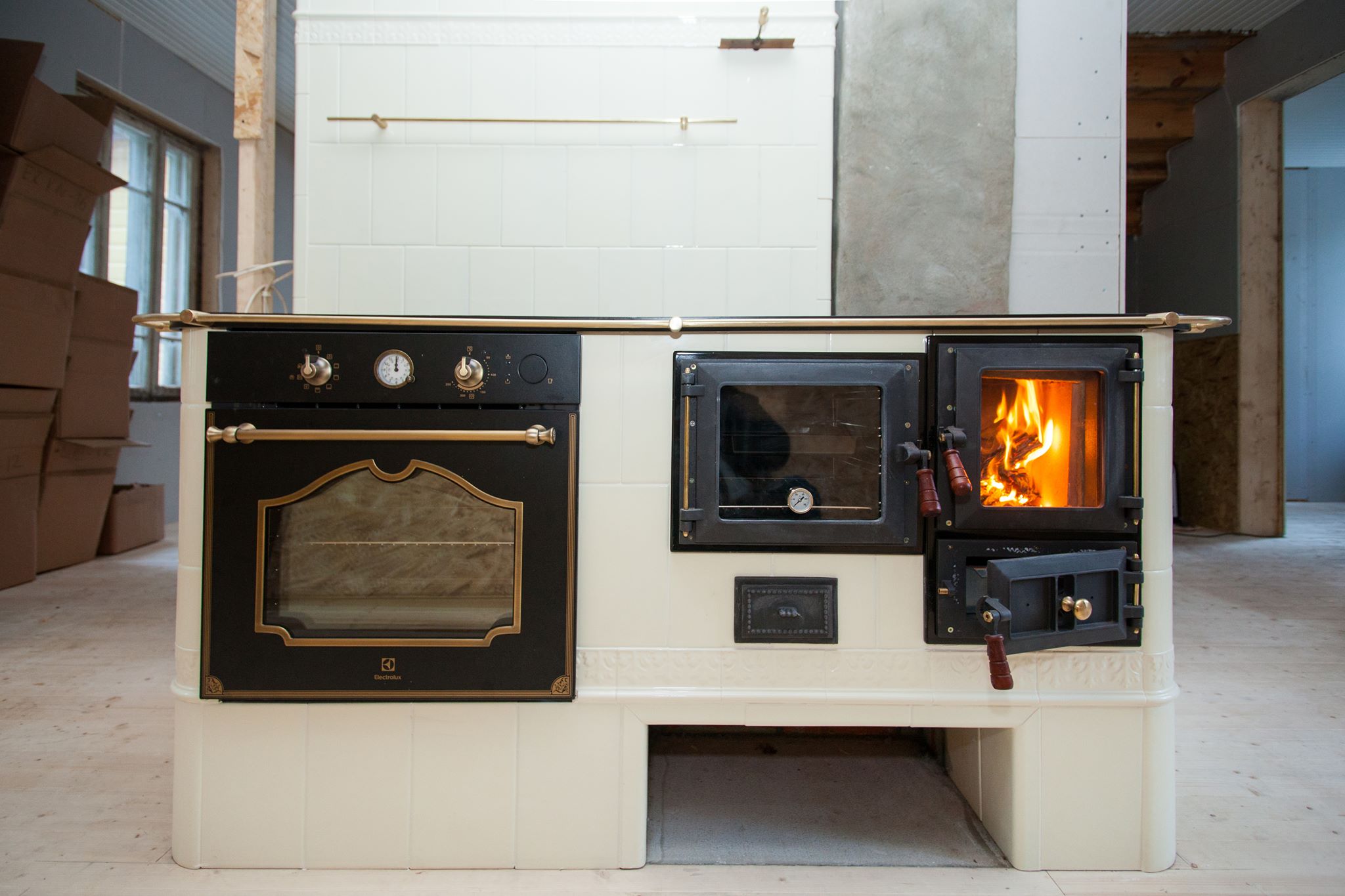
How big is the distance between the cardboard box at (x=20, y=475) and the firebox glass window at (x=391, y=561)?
3.04 m

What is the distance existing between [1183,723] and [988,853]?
0.98 metres

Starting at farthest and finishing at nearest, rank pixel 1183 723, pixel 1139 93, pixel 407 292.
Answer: pixel 1139 93 → pixel 1183 723 → pixel 407 292

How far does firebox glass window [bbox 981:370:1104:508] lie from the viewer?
124 centimetres

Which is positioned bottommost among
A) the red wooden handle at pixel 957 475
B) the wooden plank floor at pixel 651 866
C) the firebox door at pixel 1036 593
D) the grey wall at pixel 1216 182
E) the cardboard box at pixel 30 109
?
the wooden plank floor at pixel 651 866

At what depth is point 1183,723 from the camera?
1827 mm

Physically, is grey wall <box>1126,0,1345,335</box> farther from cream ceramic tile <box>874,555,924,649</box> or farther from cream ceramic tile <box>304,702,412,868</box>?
cream ceramic tile <box>304,702,412,868</box>

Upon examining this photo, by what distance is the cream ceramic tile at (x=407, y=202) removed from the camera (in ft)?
5.55

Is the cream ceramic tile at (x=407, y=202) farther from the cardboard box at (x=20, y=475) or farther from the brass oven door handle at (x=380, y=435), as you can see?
the cardboard box at (x=20, y=475)

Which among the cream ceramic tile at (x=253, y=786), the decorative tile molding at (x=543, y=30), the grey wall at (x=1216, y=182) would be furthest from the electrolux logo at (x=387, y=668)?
the grey wall at (x=1216, y=182)

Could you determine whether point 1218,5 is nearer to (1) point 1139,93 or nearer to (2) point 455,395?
(1) point 1139,93

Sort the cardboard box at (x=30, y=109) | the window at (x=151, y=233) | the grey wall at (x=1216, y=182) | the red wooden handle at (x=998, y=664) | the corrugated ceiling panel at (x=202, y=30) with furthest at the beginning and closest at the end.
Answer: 1. the window at (x=151, y=233)
2. the corrugated ceiling panel at (x=202, y=30)
3. the grey wall at (x=1216, y=182)
4. the cardboard box at (x=30, y=109)
5. the red wooden handle at (x=998, y=664)

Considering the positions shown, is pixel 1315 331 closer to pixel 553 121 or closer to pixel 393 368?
pixel 553 121

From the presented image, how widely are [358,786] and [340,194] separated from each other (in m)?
1.37

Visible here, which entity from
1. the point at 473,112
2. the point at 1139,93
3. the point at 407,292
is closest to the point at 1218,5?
the point at 1139,93
